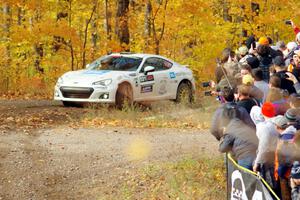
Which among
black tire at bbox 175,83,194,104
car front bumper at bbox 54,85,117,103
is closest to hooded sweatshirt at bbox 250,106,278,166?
car front bumper at bbox 54,85,117,103

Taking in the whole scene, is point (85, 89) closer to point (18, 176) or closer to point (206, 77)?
point (18, 176)

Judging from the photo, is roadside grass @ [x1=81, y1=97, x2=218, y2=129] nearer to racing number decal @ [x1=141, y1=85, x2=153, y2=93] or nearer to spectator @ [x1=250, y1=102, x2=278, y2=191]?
racing number decal @ [x1=141, y1=85, x2=153, y2=93]

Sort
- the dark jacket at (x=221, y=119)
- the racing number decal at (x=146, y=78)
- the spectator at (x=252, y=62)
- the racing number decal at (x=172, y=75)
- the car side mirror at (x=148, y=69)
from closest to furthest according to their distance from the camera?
the dark jacket at (x=221, y=119), the spectator at (x=252, y=62), the car side mirror at (x=148, y=69), the racing number decal at (x=146, y=78), the racing number decal at (x=172, y=75)

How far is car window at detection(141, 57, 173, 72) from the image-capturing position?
688 inches

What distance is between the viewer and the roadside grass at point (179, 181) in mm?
9273

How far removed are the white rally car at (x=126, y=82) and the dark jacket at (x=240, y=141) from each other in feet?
28.1

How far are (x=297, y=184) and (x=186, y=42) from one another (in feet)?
64.4

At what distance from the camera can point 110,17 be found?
32250mm

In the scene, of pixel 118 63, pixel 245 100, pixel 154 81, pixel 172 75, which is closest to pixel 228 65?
A: pixel 245 100

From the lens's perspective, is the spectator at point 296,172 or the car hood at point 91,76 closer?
the spectator at point 296,172

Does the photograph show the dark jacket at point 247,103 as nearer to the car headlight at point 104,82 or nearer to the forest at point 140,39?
the car headlight at point 104,82

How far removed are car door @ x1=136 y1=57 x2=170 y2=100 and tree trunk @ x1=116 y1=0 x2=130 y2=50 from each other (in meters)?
4.89

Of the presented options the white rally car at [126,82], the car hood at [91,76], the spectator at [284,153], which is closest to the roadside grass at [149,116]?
the white rally car at [126,82]

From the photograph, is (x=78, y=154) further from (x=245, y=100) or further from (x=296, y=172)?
(x=296, y=172)
